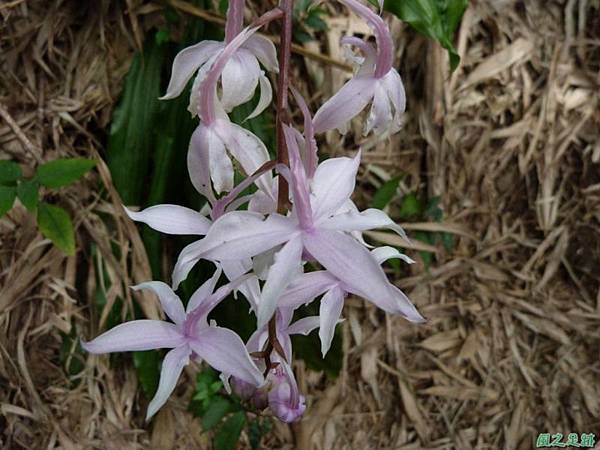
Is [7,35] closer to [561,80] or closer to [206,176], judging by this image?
[206,176]

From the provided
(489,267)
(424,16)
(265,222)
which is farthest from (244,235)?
(489,267)

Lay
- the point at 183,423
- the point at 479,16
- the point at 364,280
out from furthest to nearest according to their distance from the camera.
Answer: the point at 479,16 < the point at 183,423 < the point at 364,280

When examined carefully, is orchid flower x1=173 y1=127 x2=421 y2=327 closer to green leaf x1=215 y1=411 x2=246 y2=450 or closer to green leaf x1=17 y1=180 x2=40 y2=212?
green leaf x1=17 y1=180 x2=40 y2=212

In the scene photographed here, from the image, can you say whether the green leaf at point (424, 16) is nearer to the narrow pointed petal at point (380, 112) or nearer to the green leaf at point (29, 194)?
the narrow pointed petal at point (380, 112)

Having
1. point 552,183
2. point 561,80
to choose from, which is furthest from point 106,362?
point 561,80

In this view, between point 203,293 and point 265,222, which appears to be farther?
point 203,293

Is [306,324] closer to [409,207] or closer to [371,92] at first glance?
[371,92]
